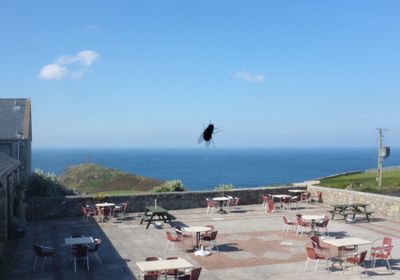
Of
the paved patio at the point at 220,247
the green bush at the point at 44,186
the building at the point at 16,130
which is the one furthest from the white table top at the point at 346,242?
the building at the point at 16,130

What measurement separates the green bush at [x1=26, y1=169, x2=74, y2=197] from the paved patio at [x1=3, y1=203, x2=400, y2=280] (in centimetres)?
210

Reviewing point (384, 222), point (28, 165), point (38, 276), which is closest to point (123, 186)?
point (28, 165)

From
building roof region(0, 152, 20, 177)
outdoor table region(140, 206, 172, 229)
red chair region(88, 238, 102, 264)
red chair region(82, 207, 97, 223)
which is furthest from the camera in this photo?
red chair region(82, 207, 97, 223)

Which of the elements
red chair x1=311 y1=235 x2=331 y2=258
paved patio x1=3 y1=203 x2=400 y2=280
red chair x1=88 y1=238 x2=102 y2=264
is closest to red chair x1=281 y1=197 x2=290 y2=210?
paved patio x1=3 y1=203 x2=400 y2=280

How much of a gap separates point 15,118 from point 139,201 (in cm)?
830

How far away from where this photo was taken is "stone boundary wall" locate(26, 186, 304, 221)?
62.8 ft

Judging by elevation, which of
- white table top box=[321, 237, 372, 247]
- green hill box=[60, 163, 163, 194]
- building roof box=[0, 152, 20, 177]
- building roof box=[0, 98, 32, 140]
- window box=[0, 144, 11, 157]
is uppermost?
building roof box=[0, 98, 32, 140]

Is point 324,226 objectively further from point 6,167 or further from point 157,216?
point 6,167

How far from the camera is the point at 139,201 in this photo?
68.4ft

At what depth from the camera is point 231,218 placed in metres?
19.0

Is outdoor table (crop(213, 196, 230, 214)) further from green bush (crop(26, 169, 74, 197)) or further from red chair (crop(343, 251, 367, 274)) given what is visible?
red chair (crop(343, 251, 367, 274))

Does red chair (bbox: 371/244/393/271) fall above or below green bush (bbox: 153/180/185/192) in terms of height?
below

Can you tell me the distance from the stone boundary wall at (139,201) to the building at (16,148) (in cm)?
129

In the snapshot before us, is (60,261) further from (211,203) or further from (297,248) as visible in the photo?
(211,203)
